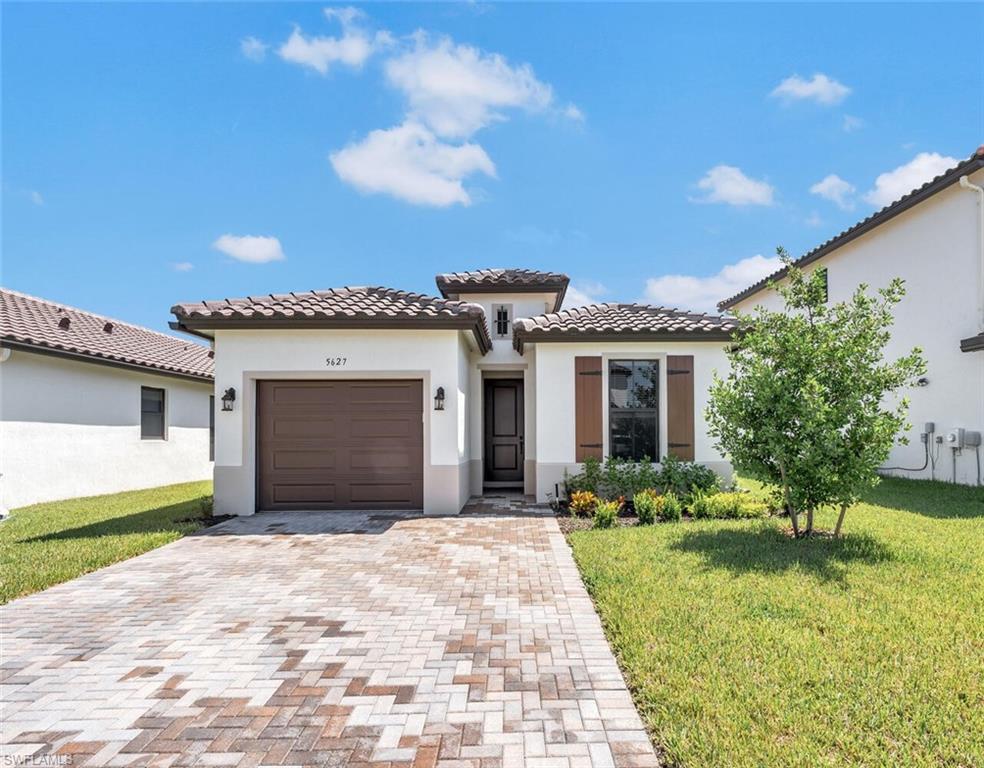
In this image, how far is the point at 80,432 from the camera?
38.1 ft

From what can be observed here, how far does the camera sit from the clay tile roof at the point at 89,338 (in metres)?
10.6

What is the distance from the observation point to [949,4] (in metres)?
9.91

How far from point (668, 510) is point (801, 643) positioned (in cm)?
456

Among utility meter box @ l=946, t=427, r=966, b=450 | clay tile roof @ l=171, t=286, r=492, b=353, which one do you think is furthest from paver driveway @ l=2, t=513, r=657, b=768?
utility meter box @ l=946, t=427, r=966, b=450

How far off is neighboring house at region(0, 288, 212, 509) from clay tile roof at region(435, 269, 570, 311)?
26.0 feet

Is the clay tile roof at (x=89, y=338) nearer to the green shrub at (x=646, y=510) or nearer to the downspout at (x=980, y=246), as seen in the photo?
the green shrub at (x=646, y=510)

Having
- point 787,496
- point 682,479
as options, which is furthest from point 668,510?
point 787,496

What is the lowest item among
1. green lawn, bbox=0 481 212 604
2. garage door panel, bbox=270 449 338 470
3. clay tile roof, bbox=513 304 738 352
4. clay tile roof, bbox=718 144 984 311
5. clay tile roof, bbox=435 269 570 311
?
green lawn, bbox=0 481 212 604

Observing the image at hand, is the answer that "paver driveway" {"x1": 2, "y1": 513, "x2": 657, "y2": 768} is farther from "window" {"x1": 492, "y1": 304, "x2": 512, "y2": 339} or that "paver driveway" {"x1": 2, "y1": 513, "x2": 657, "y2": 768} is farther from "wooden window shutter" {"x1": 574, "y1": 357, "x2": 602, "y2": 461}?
"window" {"x1": 492, "y1": 304, "x2": 512, "y2": 339}

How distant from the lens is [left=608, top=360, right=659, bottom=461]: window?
10.1 metres

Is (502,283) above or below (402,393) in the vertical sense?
above

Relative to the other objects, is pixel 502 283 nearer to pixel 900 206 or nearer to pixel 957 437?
pixel 900 206

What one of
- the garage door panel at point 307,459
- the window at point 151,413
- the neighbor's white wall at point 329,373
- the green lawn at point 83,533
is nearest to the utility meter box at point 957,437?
the neighbor's white wall at point 329,373

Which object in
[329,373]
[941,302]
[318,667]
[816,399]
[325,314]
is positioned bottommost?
[318,667]
